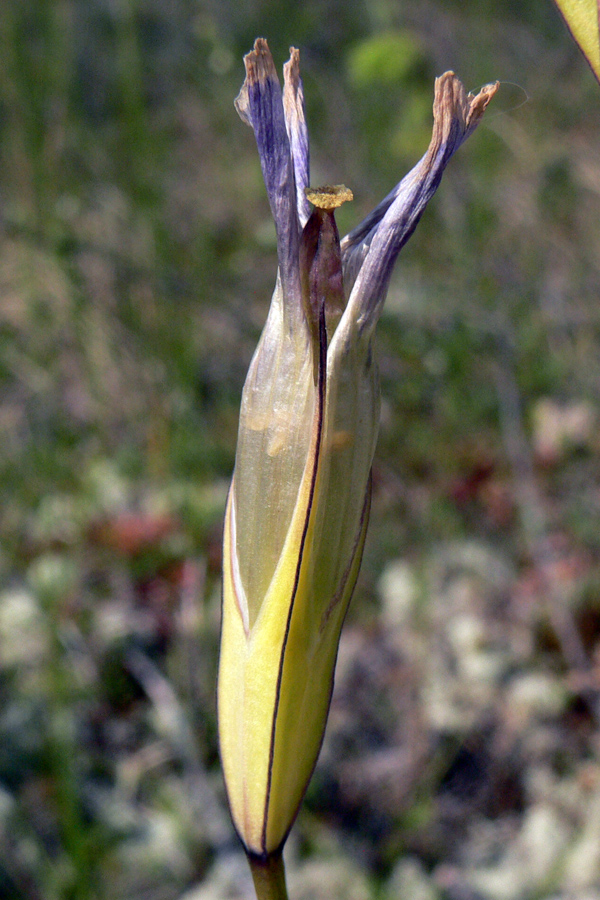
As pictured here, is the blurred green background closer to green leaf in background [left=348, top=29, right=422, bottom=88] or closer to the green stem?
green leaf in background [left=348, top=29, right=422, bottom=88]

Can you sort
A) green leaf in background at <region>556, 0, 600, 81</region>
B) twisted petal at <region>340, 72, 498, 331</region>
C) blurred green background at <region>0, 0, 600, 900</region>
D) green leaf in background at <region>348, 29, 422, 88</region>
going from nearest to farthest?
1. green leaf in background at <region>556, 0, 600, 81</region>
2. twisted petal at <region>340, 72, 498, 331</region>
3. blurred green background at <region>0, 0, 600, 900</region>
4. green leaf in background at <region>348, 29, 422, 88</region>

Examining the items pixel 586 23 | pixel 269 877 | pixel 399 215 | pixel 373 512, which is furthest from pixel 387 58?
pixel 269 877

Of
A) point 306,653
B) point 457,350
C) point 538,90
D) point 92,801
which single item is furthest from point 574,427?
point 538,90

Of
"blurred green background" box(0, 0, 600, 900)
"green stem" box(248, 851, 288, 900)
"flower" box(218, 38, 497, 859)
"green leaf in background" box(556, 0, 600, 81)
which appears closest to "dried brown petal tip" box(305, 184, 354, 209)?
"flower" box(218, 38, 497, 859)

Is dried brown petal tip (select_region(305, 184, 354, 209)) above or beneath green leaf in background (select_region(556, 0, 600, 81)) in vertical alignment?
beneath

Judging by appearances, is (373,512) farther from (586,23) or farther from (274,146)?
(586,23)

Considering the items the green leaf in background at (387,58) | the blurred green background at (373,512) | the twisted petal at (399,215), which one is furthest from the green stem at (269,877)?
the green leaf in background at (387,58)

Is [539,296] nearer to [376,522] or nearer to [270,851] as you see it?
[376,522]
